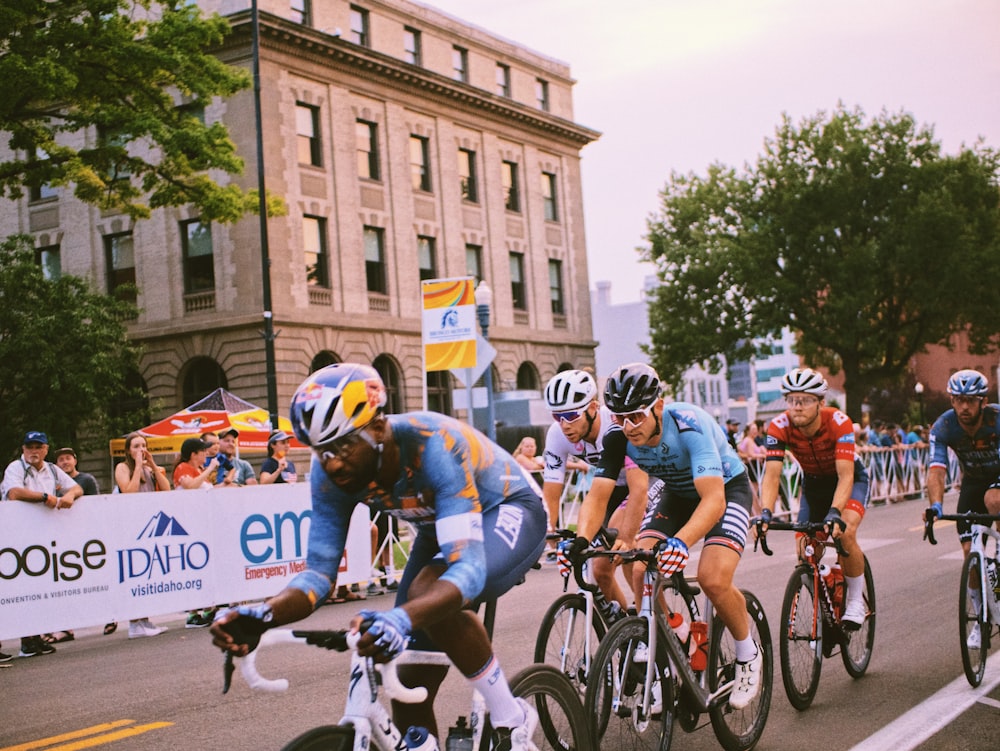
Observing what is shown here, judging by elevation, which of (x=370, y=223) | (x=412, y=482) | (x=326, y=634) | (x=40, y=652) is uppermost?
(x=370, y=223)

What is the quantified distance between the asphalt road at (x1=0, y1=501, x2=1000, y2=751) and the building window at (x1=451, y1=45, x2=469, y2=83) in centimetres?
3357

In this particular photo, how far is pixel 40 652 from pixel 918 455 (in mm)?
25770

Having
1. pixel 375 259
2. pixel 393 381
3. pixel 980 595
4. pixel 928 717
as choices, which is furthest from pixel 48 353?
pixel 928 717

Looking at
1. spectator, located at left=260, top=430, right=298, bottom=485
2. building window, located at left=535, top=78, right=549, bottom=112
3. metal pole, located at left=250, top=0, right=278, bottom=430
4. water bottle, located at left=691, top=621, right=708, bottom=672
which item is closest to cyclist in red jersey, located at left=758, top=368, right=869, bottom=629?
water bottle, located at left=691, top=621, right=708, bottom=672

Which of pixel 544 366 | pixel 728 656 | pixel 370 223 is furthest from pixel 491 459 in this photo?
pixel 544 366

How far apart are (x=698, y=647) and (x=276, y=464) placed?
9.87 metres

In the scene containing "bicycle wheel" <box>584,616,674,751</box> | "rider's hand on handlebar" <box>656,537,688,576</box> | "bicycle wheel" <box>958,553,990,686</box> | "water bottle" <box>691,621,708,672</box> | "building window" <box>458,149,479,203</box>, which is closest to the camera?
"bicycle wheel" <box>584,616,674,751</box>

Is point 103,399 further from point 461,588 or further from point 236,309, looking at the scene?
point 461,588

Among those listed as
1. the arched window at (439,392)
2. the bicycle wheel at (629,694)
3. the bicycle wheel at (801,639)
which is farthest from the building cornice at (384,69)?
the bicycle wheel at (629,694)

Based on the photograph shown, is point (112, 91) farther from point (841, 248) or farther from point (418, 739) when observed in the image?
point (841, 248)

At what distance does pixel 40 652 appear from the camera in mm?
11031

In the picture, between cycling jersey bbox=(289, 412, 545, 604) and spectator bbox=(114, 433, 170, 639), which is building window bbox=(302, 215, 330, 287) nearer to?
spectator bbox=(114, 433, 170, 639)

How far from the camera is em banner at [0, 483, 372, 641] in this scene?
1088 cm

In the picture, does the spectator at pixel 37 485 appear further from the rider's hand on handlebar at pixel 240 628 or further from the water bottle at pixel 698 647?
the rider's hand on handlebar at pixel 240 628
